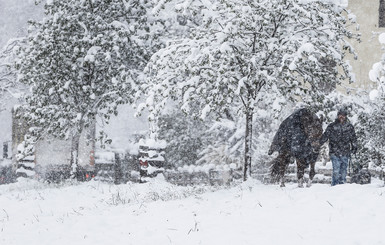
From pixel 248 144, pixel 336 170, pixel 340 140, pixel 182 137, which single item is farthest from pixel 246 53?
pixel 182 137

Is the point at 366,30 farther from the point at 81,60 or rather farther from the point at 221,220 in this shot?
the point at 221,220

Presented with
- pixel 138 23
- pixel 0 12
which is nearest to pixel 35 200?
pixel 138 23

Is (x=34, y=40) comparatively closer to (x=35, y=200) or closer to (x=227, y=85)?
(x=35, y=200)

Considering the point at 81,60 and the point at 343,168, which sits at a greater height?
the point at 81,60

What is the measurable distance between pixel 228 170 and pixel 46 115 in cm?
642

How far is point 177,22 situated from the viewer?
61.0 feet

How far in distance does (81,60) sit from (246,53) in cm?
685

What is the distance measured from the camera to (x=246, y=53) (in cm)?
1020

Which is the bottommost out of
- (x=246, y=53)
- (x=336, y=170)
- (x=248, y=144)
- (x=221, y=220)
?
(x=221, y=220)

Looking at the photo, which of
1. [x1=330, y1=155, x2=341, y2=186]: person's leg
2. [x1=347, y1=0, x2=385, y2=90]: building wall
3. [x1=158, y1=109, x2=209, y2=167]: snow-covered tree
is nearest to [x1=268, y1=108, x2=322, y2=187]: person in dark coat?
[x1=330, y1=155, x2=341, y2=186]: person's leg

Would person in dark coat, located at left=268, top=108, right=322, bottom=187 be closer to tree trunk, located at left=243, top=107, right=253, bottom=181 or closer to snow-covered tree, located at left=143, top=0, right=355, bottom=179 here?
snow-covered tree, located at left=143, top=0, right=355, bottom=179

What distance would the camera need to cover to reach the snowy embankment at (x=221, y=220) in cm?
537

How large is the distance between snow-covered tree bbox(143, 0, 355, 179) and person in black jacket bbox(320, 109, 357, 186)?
1203 millimetres

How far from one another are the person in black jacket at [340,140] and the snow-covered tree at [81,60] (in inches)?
292
